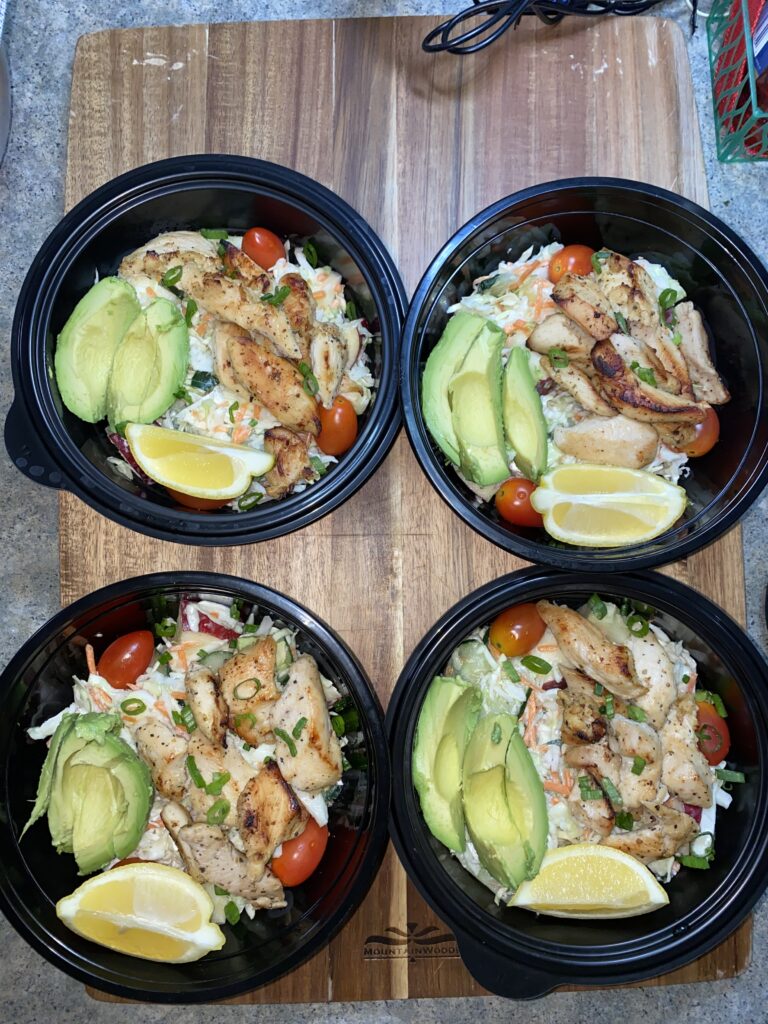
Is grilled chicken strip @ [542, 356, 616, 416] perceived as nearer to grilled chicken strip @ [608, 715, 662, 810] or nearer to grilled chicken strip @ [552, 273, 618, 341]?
grilled chicken strip @ [552, 273, 618, 341]

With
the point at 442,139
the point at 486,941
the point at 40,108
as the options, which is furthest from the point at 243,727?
the point at 40,108

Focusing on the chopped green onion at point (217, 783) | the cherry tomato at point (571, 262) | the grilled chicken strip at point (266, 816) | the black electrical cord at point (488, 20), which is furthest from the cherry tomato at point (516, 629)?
the black electrical cord at point (488, 20)

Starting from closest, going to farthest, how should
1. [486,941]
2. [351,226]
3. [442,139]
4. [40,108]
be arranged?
1. [486,941]
2. [351,226]
3. [442,139]
4. [40,108]

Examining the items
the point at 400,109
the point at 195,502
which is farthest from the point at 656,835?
the point at 400,109

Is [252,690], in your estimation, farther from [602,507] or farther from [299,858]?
[602,507]

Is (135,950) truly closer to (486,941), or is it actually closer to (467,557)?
(486,941)

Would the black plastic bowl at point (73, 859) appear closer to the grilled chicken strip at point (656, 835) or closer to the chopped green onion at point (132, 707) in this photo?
the chopped green onion at point (132, 707)
